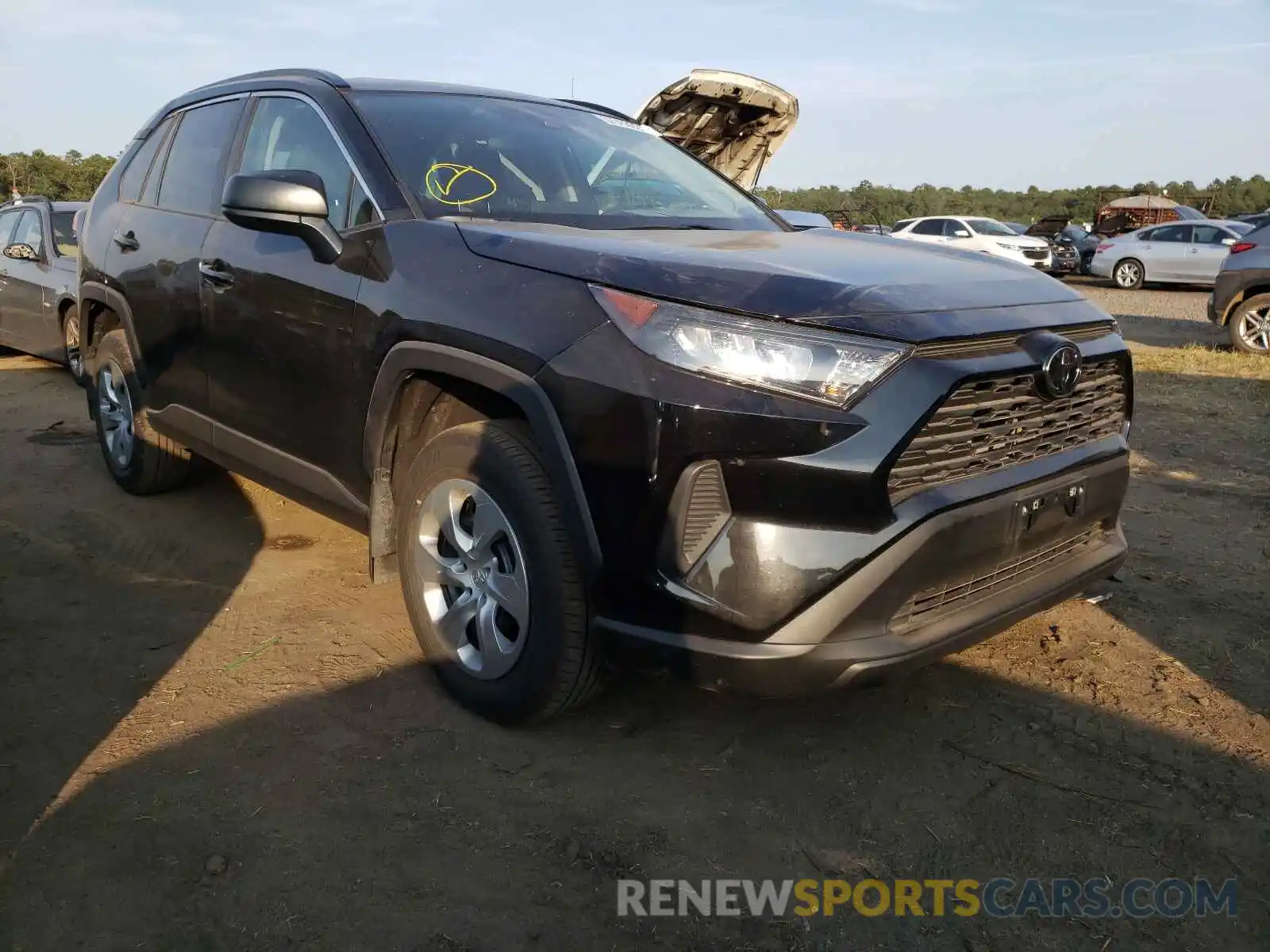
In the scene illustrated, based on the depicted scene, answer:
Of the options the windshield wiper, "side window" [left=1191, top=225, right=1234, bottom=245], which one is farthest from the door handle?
"side window" [left=1191, top=225, right=1234, bottom=245]

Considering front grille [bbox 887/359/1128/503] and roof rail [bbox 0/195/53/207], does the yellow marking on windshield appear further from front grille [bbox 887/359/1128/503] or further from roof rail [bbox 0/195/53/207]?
roof rail [bbox 0/195/53/207]

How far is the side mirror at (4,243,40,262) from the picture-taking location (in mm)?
7680

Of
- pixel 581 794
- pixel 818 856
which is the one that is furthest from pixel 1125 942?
pixel 581 794

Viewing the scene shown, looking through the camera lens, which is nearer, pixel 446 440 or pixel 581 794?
pixel 581 794

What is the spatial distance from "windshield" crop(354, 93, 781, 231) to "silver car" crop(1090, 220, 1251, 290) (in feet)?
60.1

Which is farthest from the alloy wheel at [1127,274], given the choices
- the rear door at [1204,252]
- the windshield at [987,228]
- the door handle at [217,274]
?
the door handle at [217,274]

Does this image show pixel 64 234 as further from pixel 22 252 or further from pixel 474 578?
pixel 474 578

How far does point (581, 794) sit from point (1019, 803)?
1.11 metres

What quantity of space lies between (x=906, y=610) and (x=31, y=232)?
27.3ft

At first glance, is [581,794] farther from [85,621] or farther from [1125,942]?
[85,621]

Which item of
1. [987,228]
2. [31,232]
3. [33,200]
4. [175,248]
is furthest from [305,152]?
[987,228]

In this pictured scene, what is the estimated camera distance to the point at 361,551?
439 centimetres

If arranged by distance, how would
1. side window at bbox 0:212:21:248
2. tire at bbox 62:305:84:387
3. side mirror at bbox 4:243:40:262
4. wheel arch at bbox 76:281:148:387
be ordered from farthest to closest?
side window at bbox 0:212:21:248, side mirror at bbox 4:243:40:262, tire at bbox 62:305:84:387, wheel arch at bbox 76:281:148:387

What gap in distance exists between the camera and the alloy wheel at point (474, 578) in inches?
104
